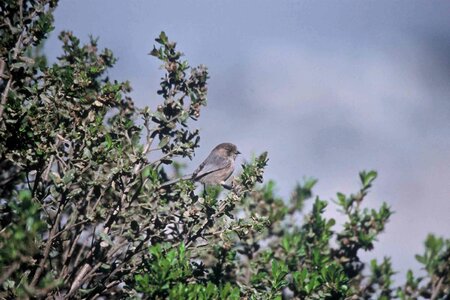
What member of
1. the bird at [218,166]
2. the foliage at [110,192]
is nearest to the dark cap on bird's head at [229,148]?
the bird at [218,166]

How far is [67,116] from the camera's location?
5.57 meters

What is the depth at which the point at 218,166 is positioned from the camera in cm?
700

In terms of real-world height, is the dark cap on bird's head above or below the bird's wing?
above

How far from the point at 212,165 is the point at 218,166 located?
11 centimetres

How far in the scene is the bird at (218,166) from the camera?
682 centimetres

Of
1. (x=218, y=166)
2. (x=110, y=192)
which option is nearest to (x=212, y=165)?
(x=218, y=166)

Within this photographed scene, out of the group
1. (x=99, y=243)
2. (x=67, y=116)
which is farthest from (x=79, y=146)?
(x=99, y=243)

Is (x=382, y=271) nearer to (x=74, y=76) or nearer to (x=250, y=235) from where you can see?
(x=250, y=235)

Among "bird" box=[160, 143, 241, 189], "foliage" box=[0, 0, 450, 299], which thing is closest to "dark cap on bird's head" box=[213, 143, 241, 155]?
"bird" box=[160, 143, 241, 189]

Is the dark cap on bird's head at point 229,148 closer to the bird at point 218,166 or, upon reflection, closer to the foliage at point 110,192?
the bird at point 218,166

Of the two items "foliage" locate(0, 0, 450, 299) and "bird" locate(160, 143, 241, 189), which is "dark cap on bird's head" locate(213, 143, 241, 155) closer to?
"bird" locate(160, 143, 241, 189)

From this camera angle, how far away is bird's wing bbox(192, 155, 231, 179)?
22.3 feet

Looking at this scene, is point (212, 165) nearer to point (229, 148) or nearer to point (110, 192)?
point (229, 148)

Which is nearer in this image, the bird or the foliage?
the foliage
